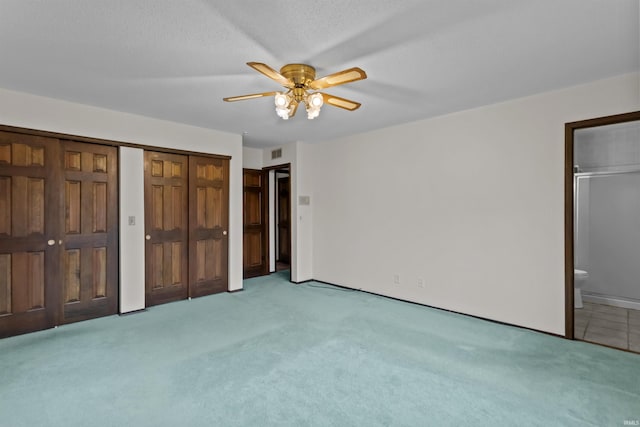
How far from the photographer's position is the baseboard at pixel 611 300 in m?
4.18

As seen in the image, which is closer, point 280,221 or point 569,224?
point 569,224

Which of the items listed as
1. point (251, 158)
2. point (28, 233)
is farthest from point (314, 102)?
point (251, 158)

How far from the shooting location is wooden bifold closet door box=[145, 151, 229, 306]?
4.20 metres

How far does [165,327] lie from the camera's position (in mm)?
3447

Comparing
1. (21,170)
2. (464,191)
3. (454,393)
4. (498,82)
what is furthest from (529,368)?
(21,170)

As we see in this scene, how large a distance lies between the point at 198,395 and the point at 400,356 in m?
1.64

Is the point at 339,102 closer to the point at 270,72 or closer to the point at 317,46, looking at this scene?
the point at 317,46

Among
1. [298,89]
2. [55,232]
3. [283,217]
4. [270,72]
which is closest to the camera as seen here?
[270,72]

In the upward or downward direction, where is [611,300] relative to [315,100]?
downward

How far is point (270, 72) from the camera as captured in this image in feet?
7.13

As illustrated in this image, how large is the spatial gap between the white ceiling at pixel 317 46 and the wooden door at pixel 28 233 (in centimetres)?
66

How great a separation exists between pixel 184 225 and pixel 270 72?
3.01 m

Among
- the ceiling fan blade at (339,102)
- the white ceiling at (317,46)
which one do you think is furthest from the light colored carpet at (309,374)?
the white ceiling at (317,46)

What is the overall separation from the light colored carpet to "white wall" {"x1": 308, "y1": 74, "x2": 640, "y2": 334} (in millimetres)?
461
